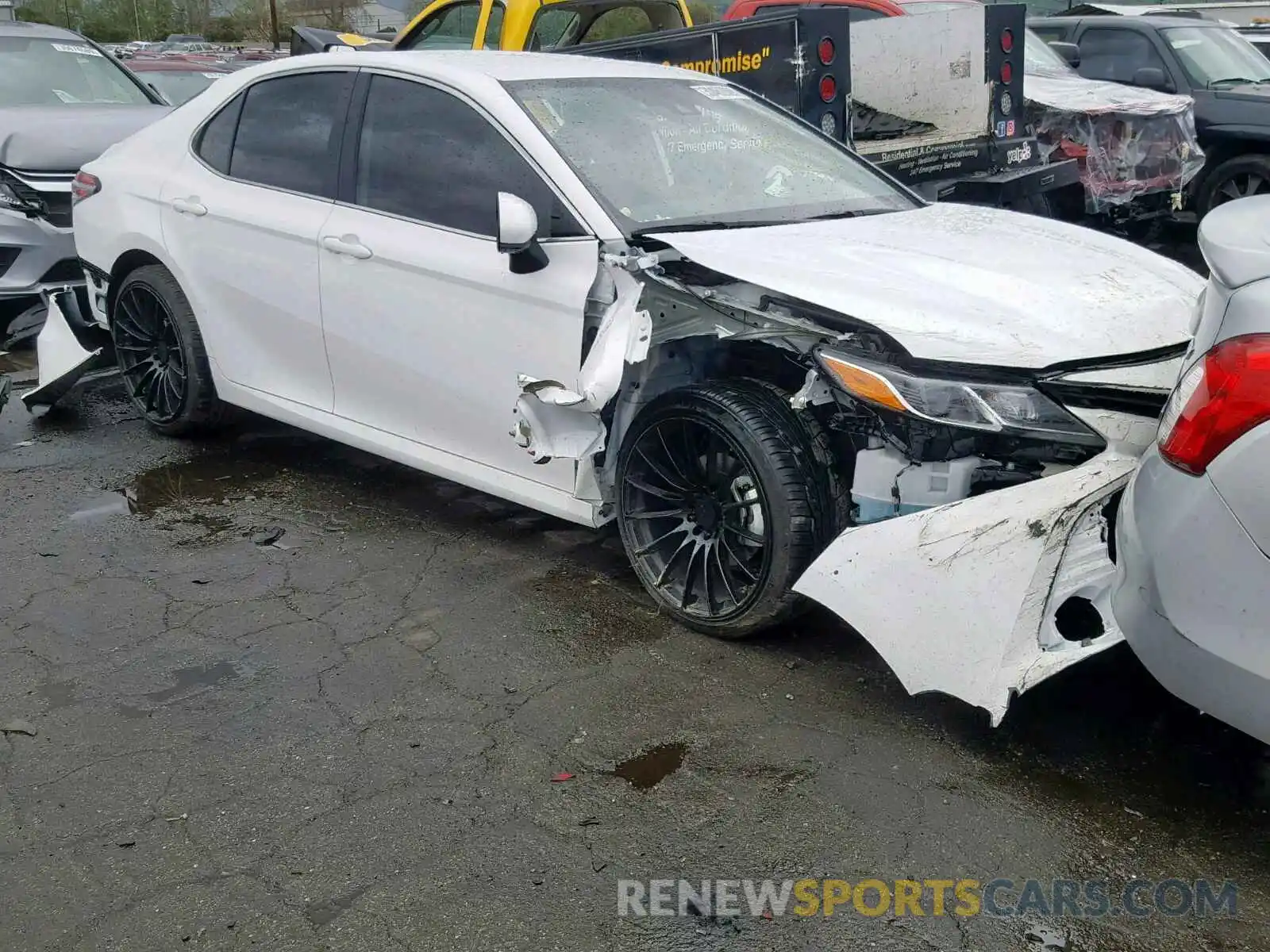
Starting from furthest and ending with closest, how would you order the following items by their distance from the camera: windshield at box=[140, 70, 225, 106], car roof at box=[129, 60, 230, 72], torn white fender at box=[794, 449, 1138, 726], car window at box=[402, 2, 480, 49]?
1. car roof at box=[129, 60, 230, 72]
2. windshield at box=[140, 70, 225, 106]
3. car window at box=[402, 2, 480, 49]
4. torn white fender at box=[794, 449, 1138, 726]

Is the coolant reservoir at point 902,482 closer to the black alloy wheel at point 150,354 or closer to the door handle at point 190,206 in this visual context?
the door handle at point 190,206

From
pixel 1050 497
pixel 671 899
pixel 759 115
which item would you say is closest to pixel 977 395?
pixel 1050 497

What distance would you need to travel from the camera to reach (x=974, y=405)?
10.4 ft

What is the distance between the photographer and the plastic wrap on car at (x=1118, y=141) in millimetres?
9289

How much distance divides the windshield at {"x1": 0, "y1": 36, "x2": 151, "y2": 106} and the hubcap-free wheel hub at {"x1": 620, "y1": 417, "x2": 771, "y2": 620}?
253 inches

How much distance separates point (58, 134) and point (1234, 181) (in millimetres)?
8696

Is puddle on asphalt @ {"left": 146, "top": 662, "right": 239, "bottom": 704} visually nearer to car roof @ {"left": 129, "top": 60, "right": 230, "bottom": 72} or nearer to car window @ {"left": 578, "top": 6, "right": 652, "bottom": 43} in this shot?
car window @ {"left": 578, "top": 6, "right": 652, "bottom": 43}

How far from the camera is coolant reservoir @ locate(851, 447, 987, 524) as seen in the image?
3270 millimetres

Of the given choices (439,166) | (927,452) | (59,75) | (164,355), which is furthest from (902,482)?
(59,75)

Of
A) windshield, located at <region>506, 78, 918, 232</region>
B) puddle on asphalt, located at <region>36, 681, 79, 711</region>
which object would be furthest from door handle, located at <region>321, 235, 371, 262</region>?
puddle on asphalt, located at <region>36, 681, 79, 711</region>

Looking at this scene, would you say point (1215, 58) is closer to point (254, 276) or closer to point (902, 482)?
point (254, 276)

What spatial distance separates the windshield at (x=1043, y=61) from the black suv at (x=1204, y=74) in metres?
0.20

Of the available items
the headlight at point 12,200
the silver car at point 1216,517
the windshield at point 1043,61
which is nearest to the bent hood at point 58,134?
the headlight at point 12,200

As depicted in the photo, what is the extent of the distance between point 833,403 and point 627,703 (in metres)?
1.00
